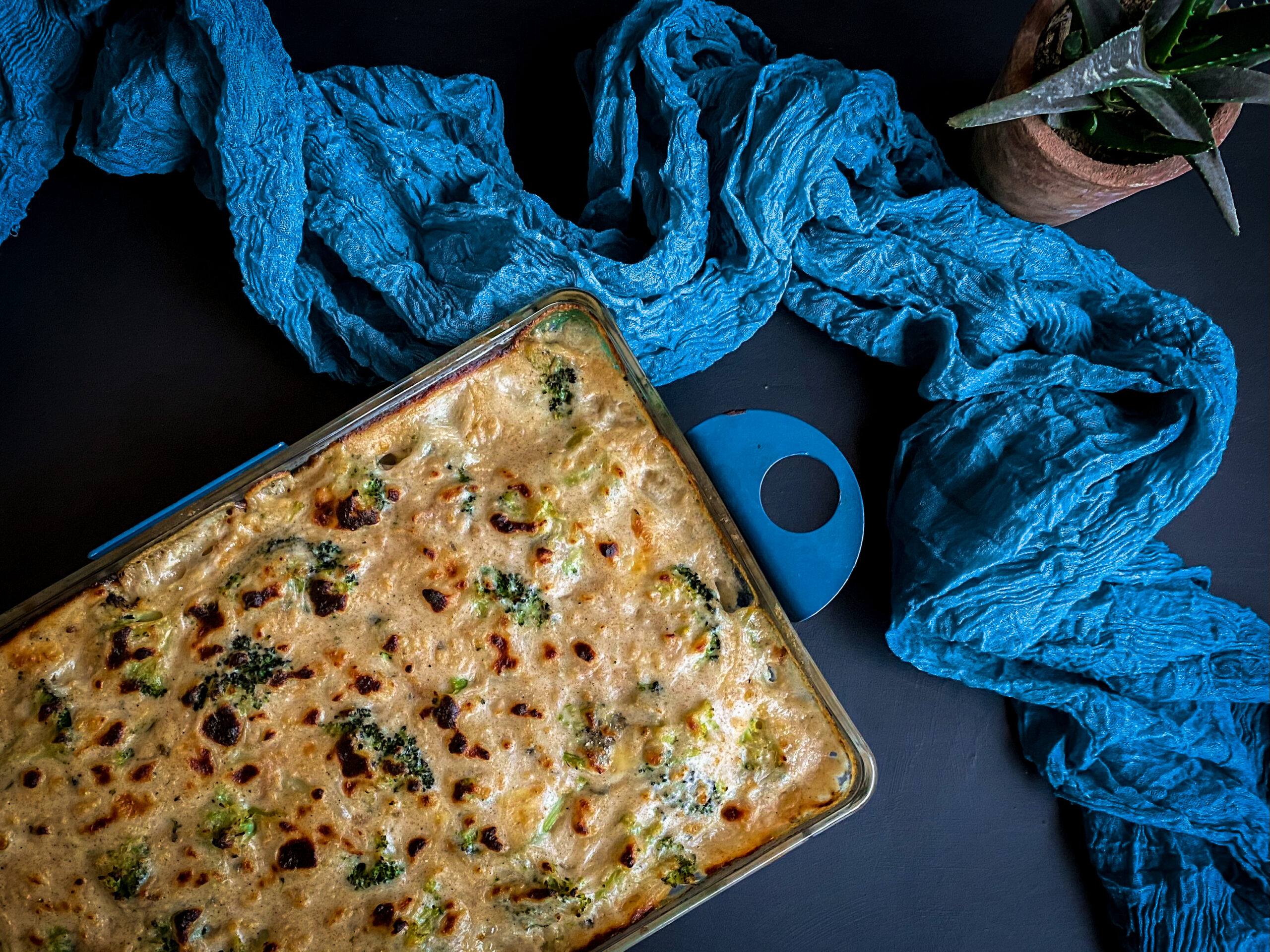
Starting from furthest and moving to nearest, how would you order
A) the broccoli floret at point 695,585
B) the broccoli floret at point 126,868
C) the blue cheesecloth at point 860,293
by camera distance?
the blue cheesecloth at point 860,293
the broccoli floret at point 695,585
the broccoli floret at point 126,868

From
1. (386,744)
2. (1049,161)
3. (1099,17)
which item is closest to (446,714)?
(386,744)

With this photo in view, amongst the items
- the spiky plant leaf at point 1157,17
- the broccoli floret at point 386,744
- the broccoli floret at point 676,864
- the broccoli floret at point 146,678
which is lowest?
the broccoli floret at point 676,864

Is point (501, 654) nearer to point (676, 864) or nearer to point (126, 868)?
point (676, 864)

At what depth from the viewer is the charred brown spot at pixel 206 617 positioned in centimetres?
98

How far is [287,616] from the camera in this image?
3.29 ft

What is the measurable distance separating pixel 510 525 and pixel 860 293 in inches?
26.5

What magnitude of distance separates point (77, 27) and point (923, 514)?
4.81ft

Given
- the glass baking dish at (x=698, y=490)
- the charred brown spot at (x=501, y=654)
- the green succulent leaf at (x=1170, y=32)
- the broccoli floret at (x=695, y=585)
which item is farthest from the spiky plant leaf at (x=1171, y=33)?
the charred brown spot at (x=501, y=654)

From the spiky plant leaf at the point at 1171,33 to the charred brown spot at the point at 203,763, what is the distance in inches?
57.1

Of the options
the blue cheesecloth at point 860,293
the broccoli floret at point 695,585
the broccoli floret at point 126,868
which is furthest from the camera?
the blue cheesecloth at point 860,293

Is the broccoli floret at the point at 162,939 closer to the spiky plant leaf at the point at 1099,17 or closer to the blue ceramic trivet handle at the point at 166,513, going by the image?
the blue ceramic trivet handle at the point at 166,513

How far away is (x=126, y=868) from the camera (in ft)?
3.15

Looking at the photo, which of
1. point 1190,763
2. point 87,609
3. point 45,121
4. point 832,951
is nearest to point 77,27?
point 45,121

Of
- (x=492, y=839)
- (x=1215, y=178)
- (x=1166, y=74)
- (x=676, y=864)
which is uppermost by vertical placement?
(x=1166, y=74)
